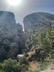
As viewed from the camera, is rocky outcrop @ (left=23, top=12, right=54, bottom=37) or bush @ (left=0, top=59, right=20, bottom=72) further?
rocky outcrop @ (left=23, top=12, right=54, bottom=37)

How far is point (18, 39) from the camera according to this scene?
67.8m

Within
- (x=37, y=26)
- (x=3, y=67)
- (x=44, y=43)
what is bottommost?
(x=3, y=67)

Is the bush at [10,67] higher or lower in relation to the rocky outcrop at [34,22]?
lower

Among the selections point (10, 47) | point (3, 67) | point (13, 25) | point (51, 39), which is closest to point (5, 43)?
point (10, 47)

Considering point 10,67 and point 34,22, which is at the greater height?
point 34,22

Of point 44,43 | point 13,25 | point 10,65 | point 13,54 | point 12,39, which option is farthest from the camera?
point 13,25

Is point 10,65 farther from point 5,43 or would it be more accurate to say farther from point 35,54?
point 5,43

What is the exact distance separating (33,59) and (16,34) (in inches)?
947

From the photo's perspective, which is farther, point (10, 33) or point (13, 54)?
point (10, 33)

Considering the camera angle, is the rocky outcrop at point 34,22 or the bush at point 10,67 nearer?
the bush at point 10,67

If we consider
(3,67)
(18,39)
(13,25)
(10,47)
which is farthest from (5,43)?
(3,67)

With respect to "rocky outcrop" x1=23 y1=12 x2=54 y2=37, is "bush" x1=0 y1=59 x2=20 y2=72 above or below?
below

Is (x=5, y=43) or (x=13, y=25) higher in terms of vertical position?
(x=13, y=25)

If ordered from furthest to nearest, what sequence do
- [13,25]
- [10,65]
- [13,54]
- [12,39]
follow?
[13,25], [12,39], [13,54], [10,65]
